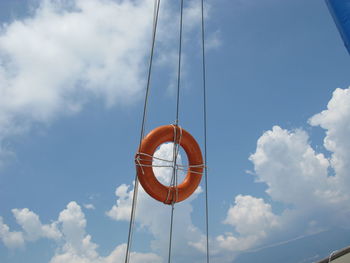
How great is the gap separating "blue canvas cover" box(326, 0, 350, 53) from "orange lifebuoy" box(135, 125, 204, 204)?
3.49 m

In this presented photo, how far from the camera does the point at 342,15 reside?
3703 mm

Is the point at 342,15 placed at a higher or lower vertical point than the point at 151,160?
higher

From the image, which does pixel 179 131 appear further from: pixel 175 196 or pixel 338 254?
pixel 338 254

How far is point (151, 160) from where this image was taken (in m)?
5.94

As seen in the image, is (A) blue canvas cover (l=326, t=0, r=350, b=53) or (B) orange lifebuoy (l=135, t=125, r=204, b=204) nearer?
(A) blue canvas cover (l=326, t=0, r=350, b=53)

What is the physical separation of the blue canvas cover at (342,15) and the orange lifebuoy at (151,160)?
349 cm

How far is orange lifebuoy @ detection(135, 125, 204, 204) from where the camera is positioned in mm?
5863

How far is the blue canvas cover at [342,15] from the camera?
3.67 m

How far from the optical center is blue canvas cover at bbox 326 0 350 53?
367 cm

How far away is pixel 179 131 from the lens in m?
6.52

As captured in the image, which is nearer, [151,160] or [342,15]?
[342,15]

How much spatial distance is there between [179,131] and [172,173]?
0.88 metres

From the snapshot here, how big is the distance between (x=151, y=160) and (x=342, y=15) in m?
3.72

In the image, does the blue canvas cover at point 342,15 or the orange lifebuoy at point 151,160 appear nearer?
the blue canvas cover at point 342,15
